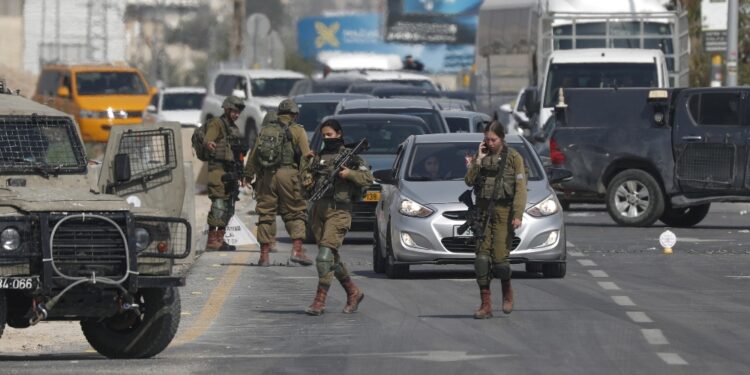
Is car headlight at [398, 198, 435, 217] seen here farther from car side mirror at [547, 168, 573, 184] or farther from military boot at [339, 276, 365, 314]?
military boot at [339, 276, 365, 314]

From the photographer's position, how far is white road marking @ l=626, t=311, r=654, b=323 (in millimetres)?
14916

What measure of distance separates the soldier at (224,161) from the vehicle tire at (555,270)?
438cm

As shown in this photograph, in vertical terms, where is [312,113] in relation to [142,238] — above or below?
above

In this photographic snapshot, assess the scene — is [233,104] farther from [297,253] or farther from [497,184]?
[497,184]

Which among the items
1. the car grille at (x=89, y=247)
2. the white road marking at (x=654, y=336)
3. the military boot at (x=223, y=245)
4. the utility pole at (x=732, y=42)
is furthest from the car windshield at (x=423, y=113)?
the utility pole at (x=732, y=42)

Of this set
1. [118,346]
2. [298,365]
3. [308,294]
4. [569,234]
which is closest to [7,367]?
[118,346]

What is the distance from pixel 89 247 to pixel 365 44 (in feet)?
397

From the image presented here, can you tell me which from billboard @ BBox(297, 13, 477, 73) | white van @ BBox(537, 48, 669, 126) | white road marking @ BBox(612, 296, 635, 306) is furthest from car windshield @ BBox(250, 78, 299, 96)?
billboard @ BBox(297, 13, 477, 73)

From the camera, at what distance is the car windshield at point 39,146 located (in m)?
13.6

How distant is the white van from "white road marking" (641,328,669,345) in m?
19.9

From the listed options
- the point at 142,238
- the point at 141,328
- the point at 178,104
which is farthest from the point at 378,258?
the point at 178,104

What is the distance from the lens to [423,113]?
26562mm

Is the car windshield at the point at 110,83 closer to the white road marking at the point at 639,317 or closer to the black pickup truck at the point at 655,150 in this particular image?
the black pickup truck at the point at 655,150

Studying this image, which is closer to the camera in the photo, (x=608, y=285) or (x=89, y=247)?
(x=89, y=247)
